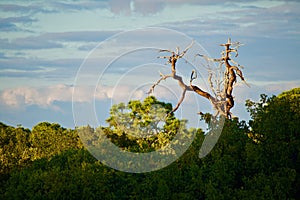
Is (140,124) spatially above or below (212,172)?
above

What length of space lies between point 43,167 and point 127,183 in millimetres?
3977

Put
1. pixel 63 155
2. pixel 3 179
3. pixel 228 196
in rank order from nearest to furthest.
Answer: pixel 228 196, pixel 63 155, pixel 3 179

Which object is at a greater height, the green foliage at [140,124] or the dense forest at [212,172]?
the green foliage at [140,124]

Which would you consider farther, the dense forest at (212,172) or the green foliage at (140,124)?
the green foliage at (140,124)

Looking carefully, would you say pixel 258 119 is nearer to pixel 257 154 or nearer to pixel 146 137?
pixel 257 154

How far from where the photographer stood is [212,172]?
22.8m

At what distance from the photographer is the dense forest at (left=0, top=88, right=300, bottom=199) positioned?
22.4 metres

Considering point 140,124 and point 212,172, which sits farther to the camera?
point 140,124

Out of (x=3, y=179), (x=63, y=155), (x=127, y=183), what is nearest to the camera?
(x=127, y=183)

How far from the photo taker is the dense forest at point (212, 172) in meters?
22.4

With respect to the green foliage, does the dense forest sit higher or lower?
lower

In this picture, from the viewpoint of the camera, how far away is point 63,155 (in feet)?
84.1

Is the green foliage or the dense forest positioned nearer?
the dense forest

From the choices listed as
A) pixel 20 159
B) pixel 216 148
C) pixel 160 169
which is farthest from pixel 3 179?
pixel 216 148
